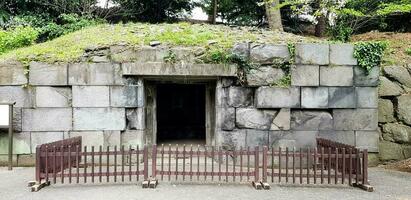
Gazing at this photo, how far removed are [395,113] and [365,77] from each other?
5.96ft

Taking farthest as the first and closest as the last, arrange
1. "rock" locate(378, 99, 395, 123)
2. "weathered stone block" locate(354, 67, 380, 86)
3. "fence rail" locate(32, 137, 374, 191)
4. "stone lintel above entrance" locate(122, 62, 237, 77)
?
1. "rock" locate(378, 99, 395, 123)
2. "weathered stone block" locate(354, 67, 380, 86)
3. "stone lintel above entrance" locate(122, 62, 237, 77)
4. "fence rail" locate(32, 137, 374, 191)

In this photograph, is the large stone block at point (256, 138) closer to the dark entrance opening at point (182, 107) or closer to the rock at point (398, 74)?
the rock at point (398, 74)

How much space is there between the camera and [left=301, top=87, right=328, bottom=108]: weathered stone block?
9.88m

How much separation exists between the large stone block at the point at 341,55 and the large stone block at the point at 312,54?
0.13 m

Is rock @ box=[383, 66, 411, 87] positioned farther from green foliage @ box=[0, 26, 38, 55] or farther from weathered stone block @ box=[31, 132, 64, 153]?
green foliage @ box=[0, 26, 38, 55]

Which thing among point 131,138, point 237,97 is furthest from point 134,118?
point 237,97

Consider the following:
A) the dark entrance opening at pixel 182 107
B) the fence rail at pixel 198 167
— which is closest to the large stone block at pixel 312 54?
the fence rail at pixel 198 167

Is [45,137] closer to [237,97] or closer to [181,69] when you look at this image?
[181,69]

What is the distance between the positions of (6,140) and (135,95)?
3.41 meters

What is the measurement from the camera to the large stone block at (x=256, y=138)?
32.2 ft

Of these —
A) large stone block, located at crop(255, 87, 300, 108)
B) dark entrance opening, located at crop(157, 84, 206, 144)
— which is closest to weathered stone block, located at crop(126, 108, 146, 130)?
large stone block, located at crop(255, 87, 300, 108)

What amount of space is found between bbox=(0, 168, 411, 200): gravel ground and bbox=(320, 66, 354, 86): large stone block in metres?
2.89

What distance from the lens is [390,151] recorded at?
10.8 meters

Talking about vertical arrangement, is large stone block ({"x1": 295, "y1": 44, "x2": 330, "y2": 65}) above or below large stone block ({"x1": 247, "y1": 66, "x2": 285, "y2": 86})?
above
